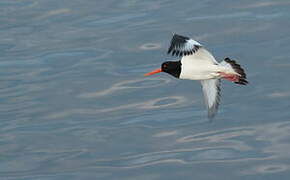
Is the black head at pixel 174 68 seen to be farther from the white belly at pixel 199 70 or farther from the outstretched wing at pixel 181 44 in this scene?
the outstretched wing at pixel 181 44

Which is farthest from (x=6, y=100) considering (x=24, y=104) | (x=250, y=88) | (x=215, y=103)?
(x=215, y=103)

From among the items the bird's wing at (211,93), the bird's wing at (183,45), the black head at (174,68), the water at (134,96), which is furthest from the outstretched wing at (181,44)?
the water at (134,96)

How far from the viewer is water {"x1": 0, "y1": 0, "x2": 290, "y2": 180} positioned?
4247 cm

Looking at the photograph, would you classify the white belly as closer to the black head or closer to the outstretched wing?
the black head

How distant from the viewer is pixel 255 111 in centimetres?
4591

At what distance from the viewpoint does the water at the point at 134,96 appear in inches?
1672

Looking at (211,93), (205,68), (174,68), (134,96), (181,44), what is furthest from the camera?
(134,96)

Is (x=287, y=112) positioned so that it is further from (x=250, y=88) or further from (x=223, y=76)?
(x=223, y=76)

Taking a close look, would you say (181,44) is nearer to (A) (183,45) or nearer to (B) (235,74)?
(A) (183,45)

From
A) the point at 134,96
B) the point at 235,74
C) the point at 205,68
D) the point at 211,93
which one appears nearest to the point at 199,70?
the point at 205,68

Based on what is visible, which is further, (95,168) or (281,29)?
(281,29)

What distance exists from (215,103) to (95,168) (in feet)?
70.4

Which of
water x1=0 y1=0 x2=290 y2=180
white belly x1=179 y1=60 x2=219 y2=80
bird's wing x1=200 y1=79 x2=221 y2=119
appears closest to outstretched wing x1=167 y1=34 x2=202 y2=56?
white belly x1=179 y1=60 x2=219 y2=80

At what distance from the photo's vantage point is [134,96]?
147ft
